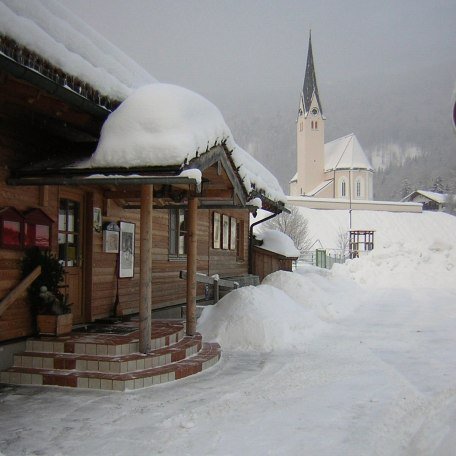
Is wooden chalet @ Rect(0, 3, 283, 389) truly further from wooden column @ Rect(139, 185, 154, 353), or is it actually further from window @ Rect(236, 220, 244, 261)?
window @ Rect(236, 220, 244, 261)

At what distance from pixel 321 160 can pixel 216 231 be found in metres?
69.4

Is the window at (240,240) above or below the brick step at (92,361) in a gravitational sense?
above

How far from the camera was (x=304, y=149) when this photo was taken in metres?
81.9

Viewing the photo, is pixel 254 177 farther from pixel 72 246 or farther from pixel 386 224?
pixel 386 224

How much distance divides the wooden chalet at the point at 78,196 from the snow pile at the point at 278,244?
28.6 feet

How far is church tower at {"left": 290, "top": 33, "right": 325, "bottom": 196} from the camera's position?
268 ft

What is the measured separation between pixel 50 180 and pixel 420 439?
16.0ft

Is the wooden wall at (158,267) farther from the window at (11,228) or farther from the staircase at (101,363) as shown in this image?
the window at (11,228)

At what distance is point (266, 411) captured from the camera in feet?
16.6

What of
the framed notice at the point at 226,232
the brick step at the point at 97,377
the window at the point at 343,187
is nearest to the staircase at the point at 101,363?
the brick step at the point at 97,377

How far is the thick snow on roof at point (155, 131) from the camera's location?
6.25 meters

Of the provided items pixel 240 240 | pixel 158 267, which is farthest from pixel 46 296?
pixel 240 240

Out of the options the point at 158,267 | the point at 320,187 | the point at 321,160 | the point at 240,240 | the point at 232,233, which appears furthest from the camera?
the point at 321,160

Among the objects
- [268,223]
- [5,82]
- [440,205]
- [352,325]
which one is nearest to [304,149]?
[440,205]
